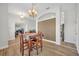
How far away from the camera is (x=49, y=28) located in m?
2.20

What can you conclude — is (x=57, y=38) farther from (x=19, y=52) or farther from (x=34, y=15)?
(x=19, y=52)

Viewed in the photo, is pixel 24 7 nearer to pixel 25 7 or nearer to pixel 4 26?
pixel 25 7

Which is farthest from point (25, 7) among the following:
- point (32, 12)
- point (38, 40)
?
point (38, 40)

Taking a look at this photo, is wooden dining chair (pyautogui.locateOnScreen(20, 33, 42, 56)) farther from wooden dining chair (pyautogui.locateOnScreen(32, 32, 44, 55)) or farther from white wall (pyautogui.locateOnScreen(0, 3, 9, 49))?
white wall (pyautogui.locateOnScreen(0, 3, 9, 49))

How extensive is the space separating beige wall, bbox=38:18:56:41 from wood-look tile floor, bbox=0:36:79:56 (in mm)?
137

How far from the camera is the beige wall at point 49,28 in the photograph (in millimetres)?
2166

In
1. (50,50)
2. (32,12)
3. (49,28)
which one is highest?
(32,12)

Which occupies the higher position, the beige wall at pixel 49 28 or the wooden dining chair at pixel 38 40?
the beige wall at pixel 49 28

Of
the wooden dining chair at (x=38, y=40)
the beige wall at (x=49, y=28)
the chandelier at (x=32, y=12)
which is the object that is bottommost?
the wooden dining chair at (x=38, y=40)

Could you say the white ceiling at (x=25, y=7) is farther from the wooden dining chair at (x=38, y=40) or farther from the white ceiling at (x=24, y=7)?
the wooden dining chair at (x=38, y=40)

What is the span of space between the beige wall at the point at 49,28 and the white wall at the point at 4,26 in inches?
25.2

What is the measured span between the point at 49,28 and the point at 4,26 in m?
0.86

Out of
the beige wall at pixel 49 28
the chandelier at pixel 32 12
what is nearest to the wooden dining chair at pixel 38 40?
the beige wall at pixel 49 28

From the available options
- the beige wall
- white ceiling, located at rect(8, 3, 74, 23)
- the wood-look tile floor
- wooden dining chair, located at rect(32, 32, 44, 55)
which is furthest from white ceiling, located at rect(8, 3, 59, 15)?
the wood-look tile floor
